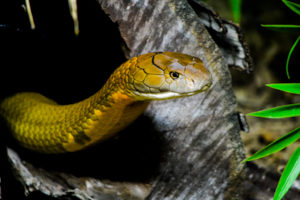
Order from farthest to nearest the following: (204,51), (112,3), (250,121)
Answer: (250,121), (204,51), (112,3)

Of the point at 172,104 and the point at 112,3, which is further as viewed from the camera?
the point at 172,104

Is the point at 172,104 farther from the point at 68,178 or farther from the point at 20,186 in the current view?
the point at 20,186

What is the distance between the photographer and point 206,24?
1.60m

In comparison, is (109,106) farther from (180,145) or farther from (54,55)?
(54,55)

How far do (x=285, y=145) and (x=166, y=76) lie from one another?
53cm

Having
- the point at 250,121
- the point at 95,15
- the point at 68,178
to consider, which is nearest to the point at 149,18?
the point at 95,15

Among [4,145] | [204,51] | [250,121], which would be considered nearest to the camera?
[204,51]

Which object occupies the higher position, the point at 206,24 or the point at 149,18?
the point at 149,18

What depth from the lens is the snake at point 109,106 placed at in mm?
1310

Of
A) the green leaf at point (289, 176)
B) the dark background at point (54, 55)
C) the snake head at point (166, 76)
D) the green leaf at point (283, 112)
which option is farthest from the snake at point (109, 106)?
the green leaf at point (289, 176)

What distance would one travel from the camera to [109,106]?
1.40 meters

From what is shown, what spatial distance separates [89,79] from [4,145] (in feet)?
1.98

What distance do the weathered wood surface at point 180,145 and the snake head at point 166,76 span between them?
18 cm

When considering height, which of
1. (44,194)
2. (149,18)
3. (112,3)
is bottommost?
(44,194)
